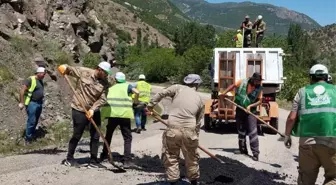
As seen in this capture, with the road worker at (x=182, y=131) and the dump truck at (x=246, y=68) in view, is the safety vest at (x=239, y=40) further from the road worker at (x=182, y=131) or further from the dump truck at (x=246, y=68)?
the road worker at (x=182, y=131)

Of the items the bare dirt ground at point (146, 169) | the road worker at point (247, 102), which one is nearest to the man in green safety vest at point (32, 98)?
the bare dirt ground at point (146, 169)

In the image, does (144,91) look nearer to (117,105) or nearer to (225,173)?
(117,105)

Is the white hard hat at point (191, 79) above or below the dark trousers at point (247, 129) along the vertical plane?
above

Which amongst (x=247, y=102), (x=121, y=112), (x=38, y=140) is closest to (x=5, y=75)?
(x=38, y=140)

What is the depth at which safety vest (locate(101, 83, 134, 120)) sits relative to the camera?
8.52 metres

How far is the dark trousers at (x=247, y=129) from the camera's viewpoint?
33.4 feet

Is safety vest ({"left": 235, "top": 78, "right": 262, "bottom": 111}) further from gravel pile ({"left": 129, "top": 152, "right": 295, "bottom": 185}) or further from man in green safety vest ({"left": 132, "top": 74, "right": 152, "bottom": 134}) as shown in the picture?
man in green safety vest ({"left": 132, "top": 74, "right": 152, "bottom": 134})

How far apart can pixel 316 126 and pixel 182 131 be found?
1.80 m

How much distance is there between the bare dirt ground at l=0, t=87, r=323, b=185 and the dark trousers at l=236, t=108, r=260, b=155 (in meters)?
0.29

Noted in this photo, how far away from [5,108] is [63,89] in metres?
4.06

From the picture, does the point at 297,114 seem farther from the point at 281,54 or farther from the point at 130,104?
the point at 281,54

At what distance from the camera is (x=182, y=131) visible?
Result: 6.57 metres

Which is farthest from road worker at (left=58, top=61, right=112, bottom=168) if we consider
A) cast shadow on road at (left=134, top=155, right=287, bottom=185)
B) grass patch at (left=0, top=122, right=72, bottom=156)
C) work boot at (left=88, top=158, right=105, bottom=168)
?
grass patch at (left=0, top=122, right=72, bottom=156)

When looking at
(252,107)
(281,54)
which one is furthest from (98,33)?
(252,107)
